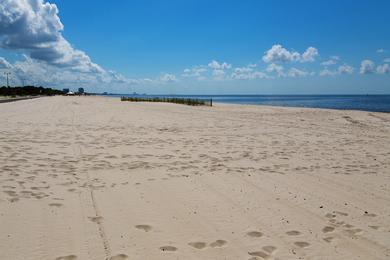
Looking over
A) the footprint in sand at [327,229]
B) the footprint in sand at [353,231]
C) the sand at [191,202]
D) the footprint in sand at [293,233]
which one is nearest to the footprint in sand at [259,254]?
the sand at [191,202]

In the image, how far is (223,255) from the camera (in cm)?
369

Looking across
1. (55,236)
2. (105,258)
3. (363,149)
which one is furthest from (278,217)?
(363,149)

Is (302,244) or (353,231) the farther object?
(353,231)

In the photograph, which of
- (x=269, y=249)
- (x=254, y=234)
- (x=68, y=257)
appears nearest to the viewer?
(x=68, y=257)

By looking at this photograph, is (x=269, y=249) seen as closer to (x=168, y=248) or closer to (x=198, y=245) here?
(x=198, y=245)

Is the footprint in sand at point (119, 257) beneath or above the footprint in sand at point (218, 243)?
above

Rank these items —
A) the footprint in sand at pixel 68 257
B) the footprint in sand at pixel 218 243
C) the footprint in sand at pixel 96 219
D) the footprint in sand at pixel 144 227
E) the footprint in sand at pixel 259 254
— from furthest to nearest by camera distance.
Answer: the footprint in sand at pixel 96 219 < the footprint in sand at pixel 144 227 < the footprint in sand at pixel 218 243 < the footprint in sand at pixel 259 254 < the footprint in sand at pixel 68 257

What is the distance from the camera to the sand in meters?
3.85

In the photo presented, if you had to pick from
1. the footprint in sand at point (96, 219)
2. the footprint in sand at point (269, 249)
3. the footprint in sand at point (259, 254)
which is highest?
the footprint in sand at point (96, 219)

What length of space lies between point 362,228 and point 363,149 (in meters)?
6.52

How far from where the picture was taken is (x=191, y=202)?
17.6 ft

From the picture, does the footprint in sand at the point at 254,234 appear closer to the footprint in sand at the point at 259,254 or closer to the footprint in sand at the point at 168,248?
the footprint in sand at the point at 259,254

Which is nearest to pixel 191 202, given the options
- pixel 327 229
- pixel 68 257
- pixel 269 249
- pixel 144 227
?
pixel 144 227

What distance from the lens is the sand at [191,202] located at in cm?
385
